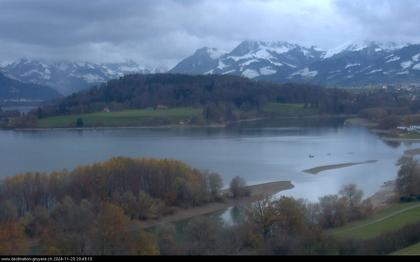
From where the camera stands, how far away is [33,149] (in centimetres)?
2025

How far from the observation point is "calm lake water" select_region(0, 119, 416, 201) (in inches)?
561

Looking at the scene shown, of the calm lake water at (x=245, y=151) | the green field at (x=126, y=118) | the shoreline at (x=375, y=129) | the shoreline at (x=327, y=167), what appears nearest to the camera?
the calm lake water at (x=245, y=151)

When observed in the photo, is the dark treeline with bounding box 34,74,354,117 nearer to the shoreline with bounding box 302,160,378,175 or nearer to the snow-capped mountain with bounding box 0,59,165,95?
the shoreline with bounding box 302,160,378,175

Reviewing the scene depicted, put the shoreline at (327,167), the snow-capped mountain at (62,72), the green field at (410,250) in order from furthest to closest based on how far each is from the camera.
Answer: the snow-capped mountain at (62,72) < the shoreline at (327,167) < the green field at (410,250)

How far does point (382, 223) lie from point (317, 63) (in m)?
79.6

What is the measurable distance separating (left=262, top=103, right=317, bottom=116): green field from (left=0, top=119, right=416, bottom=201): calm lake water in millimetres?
6633

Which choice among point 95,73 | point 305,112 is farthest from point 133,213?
point 95,73

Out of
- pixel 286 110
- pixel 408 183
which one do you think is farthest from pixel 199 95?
pixel 408 183

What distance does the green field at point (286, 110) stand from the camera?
35.6 m

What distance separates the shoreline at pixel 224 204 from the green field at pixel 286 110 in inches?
884

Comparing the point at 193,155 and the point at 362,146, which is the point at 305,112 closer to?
the point at 362,146

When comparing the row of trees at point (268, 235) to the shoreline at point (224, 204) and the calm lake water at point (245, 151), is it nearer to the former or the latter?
the shoreline at point (224, 204)

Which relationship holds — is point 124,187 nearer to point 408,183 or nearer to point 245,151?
point 408,183

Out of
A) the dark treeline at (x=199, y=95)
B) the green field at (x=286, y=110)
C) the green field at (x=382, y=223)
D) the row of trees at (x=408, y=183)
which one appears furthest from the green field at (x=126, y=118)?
the green field at (x=382, y=223)
